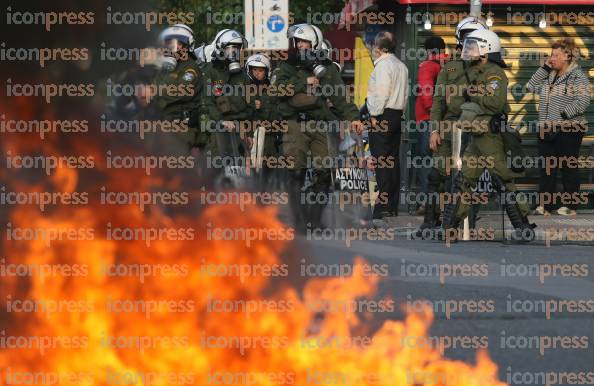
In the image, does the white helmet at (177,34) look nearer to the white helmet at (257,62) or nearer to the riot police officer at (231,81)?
the riot police officer at (231,81)

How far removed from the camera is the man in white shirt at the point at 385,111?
14.4m

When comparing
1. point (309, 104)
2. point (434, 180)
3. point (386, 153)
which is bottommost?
point (434, 180)

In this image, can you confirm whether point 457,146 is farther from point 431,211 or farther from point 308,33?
point 308,33

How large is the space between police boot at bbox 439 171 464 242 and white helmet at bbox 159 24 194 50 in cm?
739

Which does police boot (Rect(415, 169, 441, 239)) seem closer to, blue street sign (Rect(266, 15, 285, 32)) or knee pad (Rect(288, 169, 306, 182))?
knee pad (Rect(288, 169, 306, 182))

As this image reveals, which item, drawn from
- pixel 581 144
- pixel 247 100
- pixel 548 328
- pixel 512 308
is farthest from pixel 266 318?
pixel 581 144

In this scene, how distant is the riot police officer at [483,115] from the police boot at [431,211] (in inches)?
18.1

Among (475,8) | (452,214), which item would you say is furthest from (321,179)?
(475,8)

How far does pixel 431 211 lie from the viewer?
42.3 feet

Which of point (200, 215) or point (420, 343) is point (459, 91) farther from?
point (200, 215)

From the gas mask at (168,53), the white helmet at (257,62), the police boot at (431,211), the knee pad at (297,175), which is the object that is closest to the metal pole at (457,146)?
the police boot at (431,211)

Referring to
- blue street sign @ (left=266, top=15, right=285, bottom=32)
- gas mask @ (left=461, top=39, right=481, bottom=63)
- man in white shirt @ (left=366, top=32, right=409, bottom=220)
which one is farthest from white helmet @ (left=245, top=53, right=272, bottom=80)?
blue street sign @ (left=266, top=15, right=285, bottom=32)

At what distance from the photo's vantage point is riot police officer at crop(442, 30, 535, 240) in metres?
11.8

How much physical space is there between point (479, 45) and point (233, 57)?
2.45 metres
